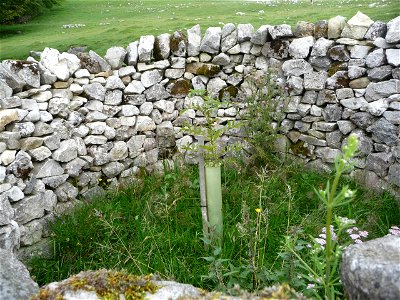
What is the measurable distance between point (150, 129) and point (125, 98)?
0.53m

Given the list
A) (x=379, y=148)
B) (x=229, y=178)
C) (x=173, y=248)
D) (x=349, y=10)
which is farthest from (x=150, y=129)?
(x=349, y=10)

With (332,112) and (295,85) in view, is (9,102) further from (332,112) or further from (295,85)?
(332,112)

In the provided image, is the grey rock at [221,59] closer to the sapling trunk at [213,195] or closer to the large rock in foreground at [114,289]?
the sapling trunk at [213,195]

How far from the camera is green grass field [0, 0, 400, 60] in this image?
688 centimetres

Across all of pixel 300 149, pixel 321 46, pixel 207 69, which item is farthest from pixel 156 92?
pixel 321 46

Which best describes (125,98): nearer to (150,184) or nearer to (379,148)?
(150,184)

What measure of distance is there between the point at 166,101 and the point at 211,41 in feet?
3.11

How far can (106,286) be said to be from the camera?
1979 millimetres

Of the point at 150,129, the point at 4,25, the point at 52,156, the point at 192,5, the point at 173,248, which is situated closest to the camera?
the point at 173,248

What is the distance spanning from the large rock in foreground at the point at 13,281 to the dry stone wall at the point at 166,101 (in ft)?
8.46

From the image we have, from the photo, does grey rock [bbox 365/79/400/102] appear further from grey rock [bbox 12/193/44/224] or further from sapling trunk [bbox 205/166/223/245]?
grey rock [bbox 12/193/44/224]

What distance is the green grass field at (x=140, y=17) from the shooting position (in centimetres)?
688

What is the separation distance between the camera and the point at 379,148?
A: 607 cm

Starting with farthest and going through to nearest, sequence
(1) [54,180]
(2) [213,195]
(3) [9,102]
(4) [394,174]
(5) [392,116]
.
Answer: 1. (4) [394,174]
2. (5) [392,116]
3. (1) [54,180]
4. (3) [9,102]
5. (2) [213,195]
